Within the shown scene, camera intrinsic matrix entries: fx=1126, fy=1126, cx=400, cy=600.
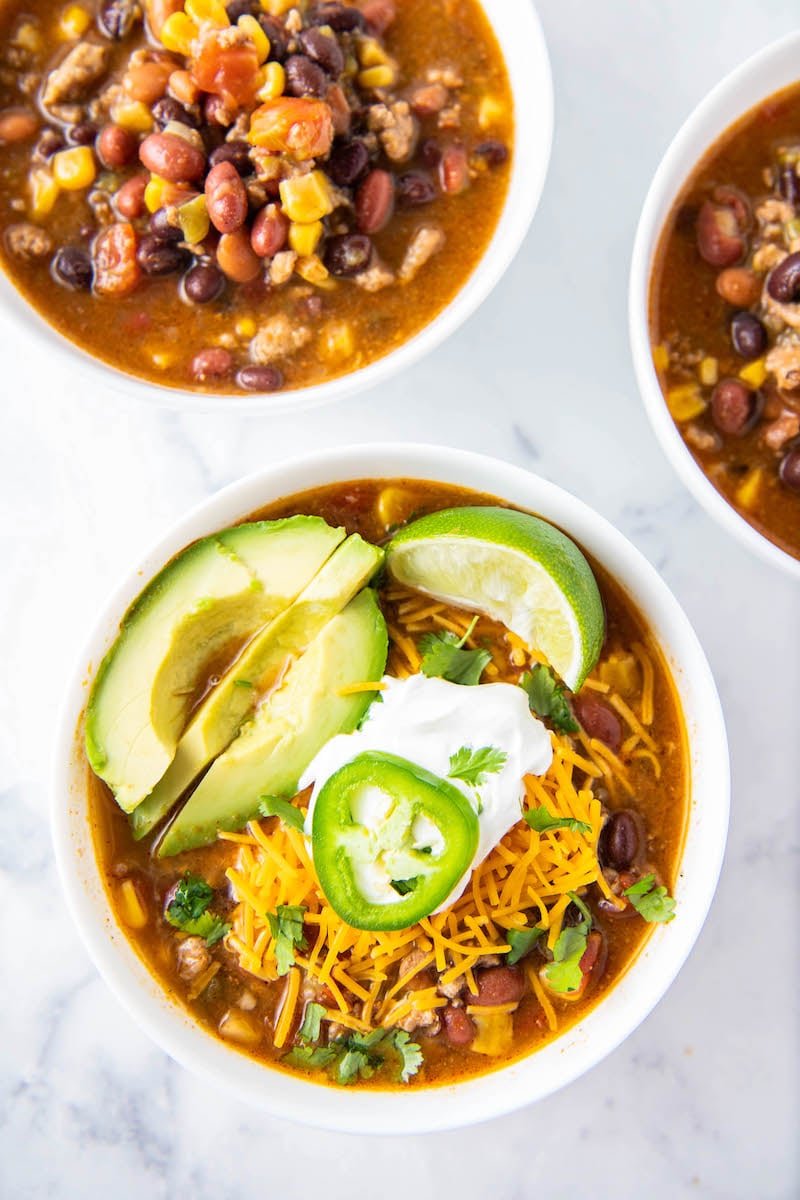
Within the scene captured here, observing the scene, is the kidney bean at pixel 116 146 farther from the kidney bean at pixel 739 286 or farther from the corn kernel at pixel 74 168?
the kidney bean at pixel 739 286

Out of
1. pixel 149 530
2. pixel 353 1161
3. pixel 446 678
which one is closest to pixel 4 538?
pixel 149 530

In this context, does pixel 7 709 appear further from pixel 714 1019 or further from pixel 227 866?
pixel 714 1019

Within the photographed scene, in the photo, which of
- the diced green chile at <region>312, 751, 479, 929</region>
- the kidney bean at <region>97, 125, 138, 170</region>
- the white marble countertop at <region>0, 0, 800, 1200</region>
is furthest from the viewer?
the white marble countertop at <region>0, 0, 800, 1200</region>

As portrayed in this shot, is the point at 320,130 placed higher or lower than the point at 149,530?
higher

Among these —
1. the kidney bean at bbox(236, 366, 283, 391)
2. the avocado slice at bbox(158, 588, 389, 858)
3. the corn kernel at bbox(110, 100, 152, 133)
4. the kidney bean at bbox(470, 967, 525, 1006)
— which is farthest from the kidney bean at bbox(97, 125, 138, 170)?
the kidney bean at bbox(470, 967, 525, 1006)

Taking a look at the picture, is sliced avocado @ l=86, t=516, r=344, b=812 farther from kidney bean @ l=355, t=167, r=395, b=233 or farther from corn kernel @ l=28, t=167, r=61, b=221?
corn kernel @ l=28, t=167, r=61, b=221

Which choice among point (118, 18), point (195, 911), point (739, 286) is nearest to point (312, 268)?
point (118, 18)

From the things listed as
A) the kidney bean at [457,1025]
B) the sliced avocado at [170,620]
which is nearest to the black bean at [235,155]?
the sliced avocado at [170,620]
